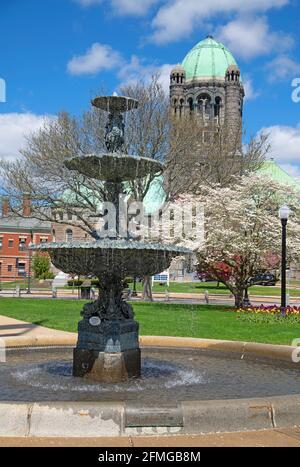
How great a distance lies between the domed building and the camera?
89.0m

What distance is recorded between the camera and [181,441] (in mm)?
5480

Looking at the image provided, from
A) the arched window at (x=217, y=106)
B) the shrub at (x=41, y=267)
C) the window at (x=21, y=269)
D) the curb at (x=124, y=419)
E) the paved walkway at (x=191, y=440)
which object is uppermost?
the arched window at (x=217, y=106)

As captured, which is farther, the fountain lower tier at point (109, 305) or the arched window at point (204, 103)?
the arched window at point (204, 103)

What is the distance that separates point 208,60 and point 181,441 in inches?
3667

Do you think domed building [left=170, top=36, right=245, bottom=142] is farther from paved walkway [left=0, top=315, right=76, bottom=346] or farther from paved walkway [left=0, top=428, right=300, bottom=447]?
paved walkway [left=0, top=428, right=300, bottom=447]

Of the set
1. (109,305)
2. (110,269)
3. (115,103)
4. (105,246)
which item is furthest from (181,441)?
(115,103)

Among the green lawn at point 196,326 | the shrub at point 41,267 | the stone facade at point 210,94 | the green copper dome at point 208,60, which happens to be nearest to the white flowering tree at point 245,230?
the green lawn at point 196,326

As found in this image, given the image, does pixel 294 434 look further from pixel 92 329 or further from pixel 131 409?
pixel 92 329

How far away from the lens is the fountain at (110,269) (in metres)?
8.18

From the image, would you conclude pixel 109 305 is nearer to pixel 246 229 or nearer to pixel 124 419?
pixel 124 419

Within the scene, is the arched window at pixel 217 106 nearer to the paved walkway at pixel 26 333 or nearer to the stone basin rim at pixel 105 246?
the paved walkway at pixel 26 333

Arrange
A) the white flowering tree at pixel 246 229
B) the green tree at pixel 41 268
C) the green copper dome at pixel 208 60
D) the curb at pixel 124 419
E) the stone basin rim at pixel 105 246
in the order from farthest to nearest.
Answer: the green copper dome at pixel 208 60
the green tree at pixel 41 268
the white flowering tree at pixel 246 229
the stone basin rim at pixel 105 246
the curb at pixel 124 419

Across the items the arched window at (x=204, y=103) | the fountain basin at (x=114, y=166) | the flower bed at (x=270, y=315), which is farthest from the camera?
the arched window at (x=204, y=103)

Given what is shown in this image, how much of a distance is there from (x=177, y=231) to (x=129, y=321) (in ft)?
67.2
